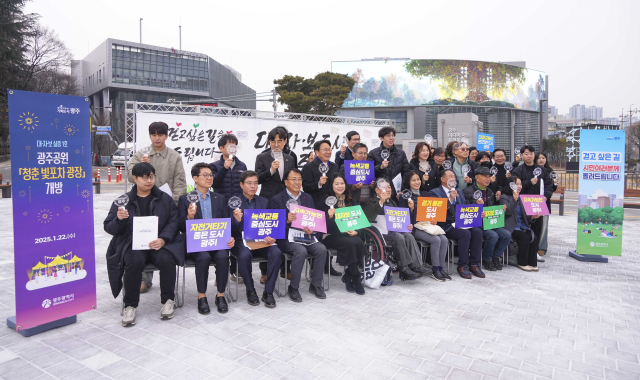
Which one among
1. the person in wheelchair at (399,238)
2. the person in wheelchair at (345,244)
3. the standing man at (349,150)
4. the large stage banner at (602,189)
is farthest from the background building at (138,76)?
the large stage banner at (602,189)

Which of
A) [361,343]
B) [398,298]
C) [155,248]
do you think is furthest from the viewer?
[398,298]

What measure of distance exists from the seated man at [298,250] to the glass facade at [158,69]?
190ft

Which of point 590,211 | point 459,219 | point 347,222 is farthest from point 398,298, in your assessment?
point 590,211

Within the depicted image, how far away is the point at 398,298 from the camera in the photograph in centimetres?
476

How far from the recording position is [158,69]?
58.1 metres

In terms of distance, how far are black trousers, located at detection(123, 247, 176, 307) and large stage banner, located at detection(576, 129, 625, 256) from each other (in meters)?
6.25

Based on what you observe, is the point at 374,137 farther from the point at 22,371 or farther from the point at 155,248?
the point at 22,371

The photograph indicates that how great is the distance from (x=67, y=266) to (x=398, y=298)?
3.49 meters

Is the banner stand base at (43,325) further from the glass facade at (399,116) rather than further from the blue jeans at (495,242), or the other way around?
the glass facade at (399,116)

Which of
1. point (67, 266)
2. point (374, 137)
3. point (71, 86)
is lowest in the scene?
point (67, 266)

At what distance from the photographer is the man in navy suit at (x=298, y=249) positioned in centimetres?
470

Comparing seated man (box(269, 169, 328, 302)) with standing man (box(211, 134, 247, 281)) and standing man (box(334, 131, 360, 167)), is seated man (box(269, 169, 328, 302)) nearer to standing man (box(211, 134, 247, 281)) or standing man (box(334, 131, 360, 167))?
standing man (box(211, 134, 247, 281))

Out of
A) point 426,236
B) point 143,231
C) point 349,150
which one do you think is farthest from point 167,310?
point 349,150

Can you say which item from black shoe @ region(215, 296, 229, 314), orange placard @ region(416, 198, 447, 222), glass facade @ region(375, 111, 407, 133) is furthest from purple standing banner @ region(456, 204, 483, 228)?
glass facade @ region(375, 111, 407, 133)
